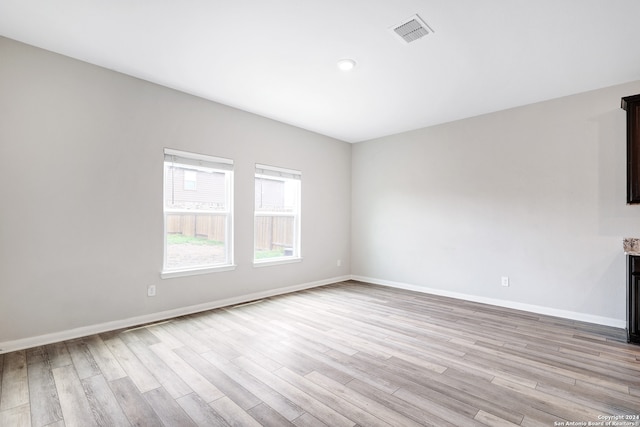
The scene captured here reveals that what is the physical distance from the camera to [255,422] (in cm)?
178

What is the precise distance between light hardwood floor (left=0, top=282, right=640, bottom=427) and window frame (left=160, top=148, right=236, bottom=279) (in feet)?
1.98

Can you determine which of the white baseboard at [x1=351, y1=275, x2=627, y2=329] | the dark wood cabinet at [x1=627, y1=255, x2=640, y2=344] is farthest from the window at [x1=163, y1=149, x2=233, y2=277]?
the dark wood cabinet at [x1=627, y1=255, x2=640, y2=344]

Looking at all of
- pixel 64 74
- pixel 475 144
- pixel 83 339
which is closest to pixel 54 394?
pixel 83 339

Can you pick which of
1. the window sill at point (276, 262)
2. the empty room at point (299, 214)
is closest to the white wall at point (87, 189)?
the empty room at point (299, 214)

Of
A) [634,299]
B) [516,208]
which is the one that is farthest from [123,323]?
[634,299]

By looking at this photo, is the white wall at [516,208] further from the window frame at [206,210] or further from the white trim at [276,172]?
the window frame at [206,210]

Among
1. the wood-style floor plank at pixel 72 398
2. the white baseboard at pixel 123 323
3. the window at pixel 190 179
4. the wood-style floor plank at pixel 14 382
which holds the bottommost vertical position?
the wood-style floor plank at pixel 72 398

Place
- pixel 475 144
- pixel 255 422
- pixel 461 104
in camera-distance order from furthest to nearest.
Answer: pixel 475 144
pixel 461 104
pixel 255 422

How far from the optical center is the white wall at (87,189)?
2.72 metres

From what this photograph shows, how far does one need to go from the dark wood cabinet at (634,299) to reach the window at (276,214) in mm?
4085

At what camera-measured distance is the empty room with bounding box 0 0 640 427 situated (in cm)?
217

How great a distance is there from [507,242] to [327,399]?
3.47m

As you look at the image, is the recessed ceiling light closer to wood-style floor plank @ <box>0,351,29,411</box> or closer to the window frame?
the window frame

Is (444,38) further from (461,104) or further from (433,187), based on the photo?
(433,187)
